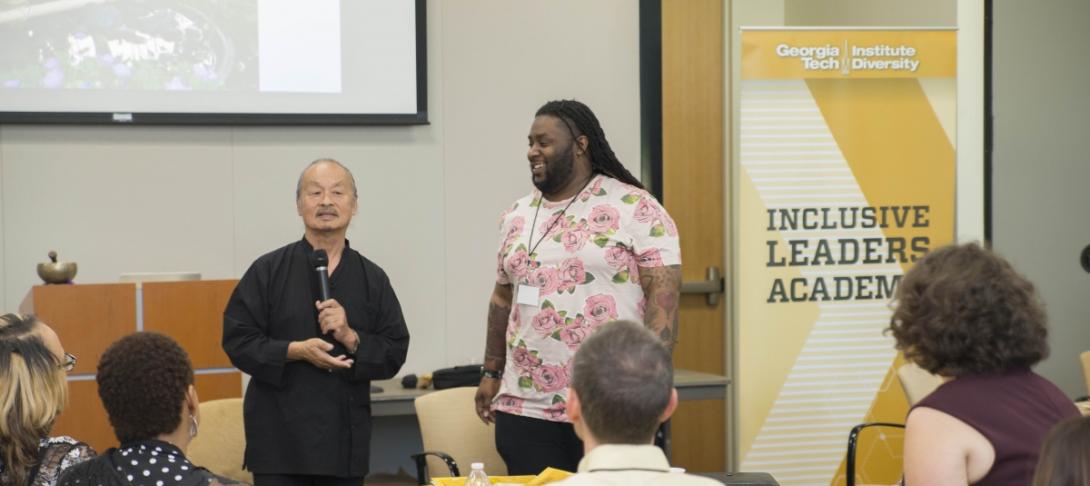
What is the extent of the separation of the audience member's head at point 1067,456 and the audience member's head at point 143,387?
5.44ft

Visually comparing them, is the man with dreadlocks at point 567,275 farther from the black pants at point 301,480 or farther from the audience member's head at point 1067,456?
the audience member's head at point 1067,456

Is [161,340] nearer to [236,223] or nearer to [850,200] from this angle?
[236,223]

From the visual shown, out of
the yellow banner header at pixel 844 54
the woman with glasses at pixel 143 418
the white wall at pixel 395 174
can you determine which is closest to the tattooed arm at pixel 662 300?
the woman with glasses at pixel 143 418

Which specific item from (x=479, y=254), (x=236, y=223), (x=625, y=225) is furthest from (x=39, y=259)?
(x=625, y=225)

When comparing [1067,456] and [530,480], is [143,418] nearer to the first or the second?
[530,480]

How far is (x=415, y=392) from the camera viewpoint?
5398mm

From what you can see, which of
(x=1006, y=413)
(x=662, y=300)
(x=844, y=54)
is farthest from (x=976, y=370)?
(x=844, y=54)

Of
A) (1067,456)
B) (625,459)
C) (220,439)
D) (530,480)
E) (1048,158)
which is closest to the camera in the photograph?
(1067,456)

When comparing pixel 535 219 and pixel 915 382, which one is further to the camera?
pixel 915 382

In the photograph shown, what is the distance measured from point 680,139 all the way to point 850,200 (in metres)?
1.00

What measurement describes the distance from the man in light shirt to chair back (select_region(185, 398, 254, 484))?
118 inches

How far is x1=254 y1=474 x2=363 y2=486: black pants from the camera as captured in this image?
359 centimetres

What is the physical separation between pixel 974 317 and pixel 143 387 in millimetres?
1655

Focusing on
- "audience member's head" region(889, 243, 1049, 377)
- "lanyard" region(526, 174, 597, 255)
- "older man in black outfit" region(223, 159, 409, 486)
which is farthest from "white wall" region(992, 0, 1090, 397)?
"audience member's head" region(889, 243, 1049, 377)
